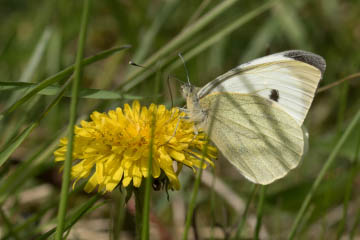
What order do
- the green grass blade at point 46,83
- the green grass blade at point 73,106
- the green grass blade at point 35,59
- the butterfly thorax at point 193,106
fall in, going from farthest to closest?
the green grass blade at point 35,59
the butterfly thorax at point 193,106
the green grass blade at point 46,83
the green grass blade at point 73,106

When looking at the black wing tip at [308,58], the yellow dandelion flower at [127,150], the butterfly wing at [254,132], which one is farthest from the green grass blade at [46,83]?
the black wing tip at [308,58]

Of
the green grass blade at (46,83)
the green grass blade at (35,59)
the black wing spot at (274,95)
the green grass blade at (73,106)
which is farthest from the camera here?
the green grass blade at (35,59)

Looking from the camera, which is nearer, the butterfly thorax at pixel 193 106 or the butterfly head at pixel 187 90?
the butterfly thorax at pixel 193 106

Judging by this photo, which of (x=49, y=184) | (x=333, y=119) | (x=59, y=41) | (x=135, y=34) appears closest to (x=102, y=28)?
(x=135, y=34)

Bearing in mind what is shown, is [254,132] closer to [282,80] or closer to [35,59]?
[282,80]

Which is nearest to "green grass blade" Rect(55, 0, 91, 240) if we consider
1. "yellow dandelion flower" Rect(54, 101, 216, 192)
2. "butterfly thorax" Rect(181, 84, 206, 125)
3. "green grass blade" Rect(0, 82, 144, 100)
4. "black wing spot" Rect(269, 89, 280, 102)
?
"yellow dandelion flower" Rect(54, 101, 216, 192)

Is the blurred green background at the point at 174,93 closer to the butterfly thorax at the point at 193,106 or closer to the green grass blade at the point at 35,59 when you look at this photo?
the green grass blade at the point at 35,59

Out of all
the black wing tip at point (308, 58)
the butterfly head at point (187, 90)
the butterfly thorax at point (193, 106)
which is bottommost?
the butterfly thorax at point (193, 106)

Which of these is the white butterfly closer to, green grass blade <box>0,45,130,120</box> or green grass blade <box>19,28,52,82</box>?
green grass blade <box>0,45,130,120</box>
